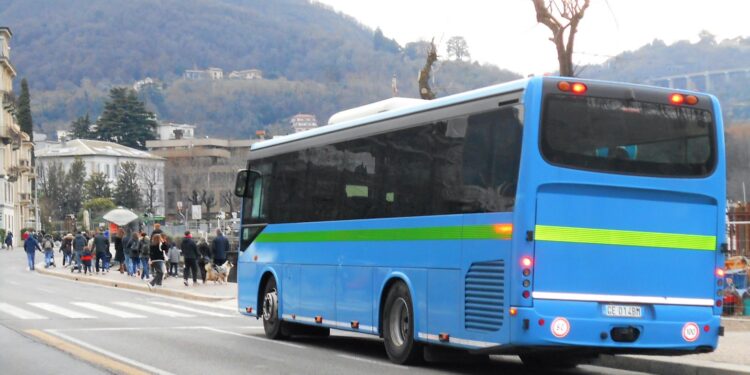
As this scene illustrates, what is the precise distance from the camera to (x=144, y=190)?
471ft

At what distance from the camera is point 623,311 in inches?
520

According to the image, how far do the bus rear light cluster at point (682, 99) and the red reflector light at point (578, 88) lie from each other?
1104mm

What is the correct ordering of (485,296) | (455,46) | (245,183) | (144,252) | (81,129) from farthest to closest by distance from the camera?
(81,129) → (144,252) → (455,46) → (245,183) → (485,296)

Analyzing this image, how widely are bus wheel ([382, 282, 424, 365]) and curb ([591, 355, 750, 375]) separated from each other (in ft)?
8.21

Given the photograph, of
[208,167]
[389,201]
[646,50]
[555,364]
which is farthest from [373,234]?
[208,167]

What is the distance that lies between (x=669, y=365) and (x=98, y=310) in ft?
54.1

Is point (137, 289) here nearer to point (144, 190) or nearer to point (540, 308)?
point (540, 308)

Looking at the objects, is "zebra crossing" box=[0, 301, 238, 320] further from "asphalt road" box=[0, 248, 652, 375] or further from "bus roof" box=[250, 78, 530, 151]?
"bus roof" box=[250, 78, 530, 151]

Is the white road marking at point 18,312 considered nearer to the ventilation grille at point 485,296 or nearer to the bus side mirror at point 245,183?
the bus side mirror at point 245,183

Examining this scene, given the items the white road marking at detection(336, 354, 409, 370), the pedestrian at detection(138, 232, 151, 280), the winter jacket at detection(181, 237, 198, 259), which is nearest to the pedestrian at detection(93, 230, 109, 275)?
the pedestrian at detection(138, 232, 151, 280)

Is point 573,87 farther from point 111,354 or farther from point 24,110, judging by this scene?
point 24,110

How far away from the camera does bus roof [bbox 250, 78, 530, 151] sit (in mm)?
13586

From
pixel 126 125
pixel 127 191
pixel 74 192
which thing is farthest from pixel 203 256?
pixel 126 125

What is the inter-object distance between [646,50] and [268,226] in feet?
309
